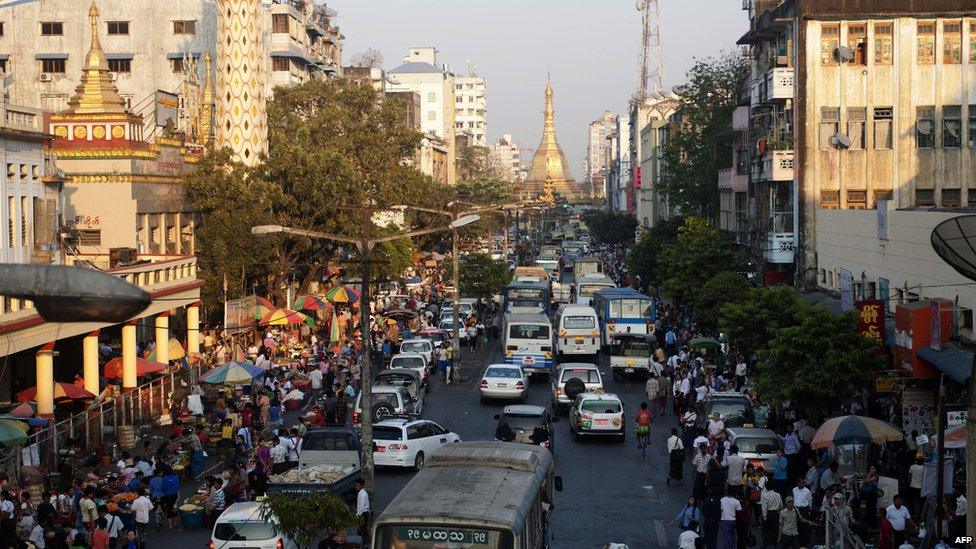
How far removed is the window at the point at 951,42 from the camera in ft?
159

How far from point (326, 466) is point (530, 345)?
2125 cm

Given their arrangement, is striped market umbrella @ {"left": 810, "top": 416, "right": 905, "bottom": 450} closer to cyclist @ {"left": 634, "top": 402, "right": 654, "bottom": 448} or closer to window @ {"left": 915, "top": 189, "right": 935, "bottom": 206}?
cyclist @ {"left": 634, "top": 402, "right": 654, "bottom": 448}

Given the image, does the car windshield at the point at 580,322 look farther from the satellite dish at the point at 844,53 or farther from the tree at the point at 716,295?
the satellite dish at the point at 844,53

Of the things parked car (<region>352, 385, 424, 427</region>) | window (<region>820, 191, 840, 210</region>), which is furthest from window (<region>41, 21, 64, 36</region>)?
parked car (<region>352, 385, 424, 427</region>)

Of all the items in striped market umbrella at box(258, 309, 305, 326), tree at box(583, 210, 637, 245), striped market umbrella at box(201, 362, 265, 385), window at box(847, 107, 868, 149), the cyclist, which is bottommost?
the cyclist

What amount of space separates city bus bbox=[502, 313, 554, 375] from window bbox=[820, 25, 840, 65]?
1455 cm

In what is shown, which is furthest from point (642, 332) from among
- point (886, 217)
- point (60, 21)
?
point (60, 21)

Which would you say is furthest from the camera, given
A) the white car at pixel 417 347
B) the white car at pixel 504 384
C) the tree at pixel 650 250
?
the tree at pixel 650 250

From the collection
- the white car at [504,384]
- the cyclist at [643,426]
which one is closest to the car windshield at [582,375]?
Result: the white car at [504,384]

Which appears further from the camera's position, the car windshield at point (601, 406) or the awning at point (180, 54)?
the awning at point (180, 54)

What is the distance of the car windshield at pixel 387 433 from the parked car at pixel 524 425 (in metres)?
2.32

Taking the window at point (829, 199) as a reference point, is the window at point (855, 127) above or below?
above

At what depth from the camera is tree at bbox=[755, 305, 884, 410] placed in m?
27.7

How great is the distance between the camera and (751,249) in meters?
59.9
